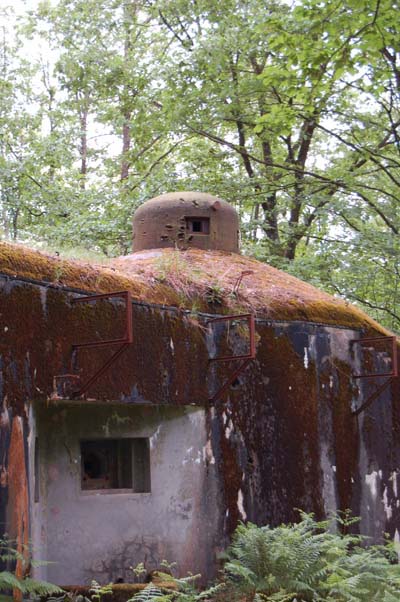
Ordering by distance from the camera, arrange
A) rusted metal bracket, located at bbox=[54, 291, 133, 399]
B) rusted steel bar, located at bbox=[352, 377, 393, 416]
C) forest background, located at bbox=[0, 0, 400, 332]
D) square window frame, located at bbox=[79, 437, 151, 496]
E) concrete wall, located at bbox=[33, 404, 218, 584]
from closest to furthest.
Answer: rusted metal bracket, located at bbox=[54, 291, 133, 399] < concrete wall, located at bbox=[33, 404, 218, 584] < square window frame, located at bbox=[79, 437, 151, 496] < rusted steel bar, located at bbox=[352, 377, 393, 416] < forest background, located at bbox=[0, 0, 400, 332]

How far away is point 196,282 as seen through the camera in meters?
9.35

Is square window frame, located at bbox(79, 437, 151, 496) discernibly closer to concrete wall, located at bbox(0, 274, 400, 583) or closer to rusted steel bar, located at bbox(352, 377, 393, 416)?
concrete wall, located at bbox(0, 274, 400, 583)

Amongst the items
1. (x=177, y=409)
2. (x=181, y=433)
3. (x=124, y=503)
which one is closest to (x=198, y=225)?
(x=177, y=409)

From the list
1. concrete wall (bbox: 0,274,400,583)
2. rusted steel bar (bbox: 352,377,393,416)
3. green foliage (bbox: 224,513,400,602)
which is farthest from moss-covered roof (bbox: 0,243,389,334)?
green foliage (bbox: 224,513,400,602)

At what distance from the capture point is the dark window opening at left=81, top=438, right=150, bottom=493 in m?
8.41

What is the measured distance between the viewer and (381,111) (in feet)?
57.7

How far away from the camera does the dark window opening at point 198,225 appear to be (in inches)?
443

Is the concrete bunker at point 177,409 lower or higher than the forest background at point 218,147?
lower

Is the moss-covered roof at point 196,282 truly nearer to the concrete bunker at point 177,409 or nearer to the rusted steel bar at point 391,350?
A: the concrete bunker at point 177,409

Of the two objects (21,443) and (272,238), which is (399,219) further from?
(21,443)

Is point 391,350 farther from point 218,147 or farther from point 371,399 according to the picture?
point 218,147

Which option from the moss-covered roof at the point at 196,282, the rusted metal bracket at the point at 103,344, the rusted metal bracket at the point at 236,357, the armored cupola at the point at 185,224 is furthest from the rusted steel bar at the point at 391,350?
the rusted metal bracket at the point at 103,344

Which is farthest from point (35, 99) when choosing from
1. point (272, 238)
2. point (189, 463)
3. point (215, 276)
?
point (189, 463)

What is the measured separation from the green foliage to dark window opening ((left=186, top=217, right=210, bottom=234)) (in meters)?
4.29
